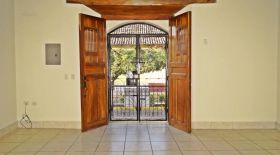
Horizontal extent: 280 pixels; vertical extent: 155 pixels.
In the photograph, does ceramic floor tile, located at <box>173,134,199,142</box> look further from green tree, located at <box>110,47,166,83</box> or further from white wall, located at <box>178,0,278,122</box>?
green tree, located at <box>110,47,166,83</box>

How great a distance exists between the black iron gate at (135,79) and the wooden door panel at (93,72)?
0.80 metres

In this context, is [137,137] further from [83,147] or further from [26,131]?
[26,131]

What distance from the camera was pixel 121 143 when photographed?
5.05 metres

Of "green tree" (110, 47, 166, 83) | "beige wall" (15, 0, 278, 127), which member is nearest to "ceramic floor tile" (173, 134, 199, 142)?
"beige wall" (15, 0, 278, 127)

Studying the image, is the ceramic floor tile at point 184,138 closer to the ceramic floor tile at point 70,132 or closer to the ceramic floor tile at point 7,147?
the ceramic floor tile at point 70,132

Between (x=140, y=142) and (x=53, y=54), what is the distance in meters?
2.45

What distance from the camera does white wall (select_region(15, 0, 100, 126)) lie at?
597cm

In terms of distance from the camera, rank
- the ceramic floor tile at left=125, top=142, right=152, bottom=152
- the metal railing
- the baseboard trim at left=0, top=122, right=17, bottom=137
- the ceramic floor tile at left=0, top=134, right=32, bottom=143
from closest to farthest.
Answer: the ceramic floor tile at left=125, top=142, right=152, bottom=152
the ceramic floor tile at left=0, top=134, right=32, bottom=143
the baseboard trim at left=0, top=122, right=17, bottom=137
the metal railing

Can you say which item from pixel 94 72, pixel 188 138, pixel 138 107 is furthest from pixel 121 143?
pixel 138 107

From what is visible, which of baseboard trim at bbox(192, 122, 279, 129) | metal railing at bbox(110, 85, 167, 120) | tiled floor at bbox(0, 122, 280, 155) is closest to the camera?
tiled floor at bbox(0, 122, 280, 155)

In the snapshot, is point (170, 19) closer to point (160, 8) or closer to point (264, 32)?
point (160, 8)

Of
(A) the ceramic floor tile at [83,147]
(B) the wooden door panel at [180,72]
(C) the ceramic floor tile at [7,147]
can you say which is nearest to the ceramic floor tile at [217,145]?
(B) the wooden door panel at [180,72]

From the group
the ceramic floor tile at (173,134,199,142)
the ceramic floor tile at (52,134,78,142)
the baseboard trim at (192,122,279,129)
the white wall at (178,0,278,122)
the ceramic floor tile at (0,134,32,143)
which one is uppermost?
the white wall at (178,0,278,122)

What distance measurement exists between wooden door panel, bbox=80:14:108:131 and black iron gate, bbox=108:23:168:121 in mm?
797
